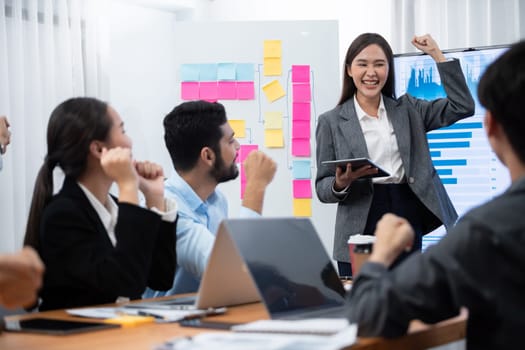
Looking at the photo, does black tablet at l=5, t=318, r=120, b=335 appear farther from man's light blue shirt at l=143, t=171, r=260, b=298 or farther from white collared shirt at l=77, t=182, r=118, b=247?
man's light blue shirt at l=143, t=171, r=260, b=298

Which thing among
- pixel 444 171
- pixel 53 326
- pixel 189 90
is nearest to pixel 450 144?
pixel 444 171

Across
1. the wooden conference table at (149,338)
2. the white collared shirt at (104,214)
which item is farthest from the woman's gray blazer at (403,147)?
the wooden conference table at (149,338)

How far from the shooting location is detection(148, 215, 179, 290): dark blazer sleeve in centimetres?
199

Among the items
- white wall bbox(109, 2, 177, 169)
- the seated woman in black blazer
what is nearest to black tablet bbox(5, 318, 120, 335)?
the seated woman in black blazer

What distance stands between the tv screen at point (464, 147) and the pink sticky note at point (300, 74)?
57cm

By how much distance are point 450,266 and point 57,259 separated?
936 mm

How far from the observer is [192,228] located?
215 cm

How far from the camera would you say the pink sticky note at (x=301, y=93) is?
4422 mm

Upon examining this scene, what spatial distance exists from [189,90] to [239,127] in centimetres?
37

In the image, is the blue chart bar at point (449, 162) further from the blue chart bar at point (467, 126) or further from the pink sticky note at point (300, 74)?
the pink sticky note at point (300, 74)

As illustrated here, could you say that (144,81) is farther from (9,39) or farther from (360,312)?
(360,312)

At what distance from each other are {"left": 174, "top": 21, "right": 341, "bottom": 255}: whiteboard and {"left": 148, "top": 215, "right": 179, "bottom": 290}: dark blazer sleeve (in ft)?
7.85

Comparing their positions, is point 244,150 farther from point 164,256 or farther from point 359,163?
point 164,256

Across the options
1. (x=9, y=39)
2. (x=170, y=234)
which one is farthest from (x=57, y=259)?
(x=9, y=39)
